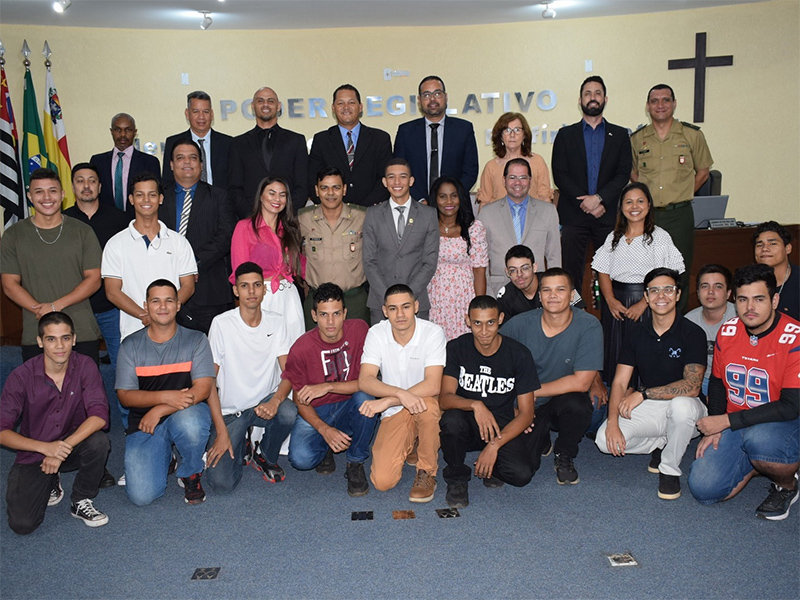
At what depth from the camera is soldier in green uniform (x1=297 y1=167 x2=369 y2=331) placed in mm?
4418

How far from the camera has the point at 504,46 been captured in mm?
Result: 8062

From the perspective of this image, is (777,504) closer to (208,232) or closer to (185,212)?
(208,232)

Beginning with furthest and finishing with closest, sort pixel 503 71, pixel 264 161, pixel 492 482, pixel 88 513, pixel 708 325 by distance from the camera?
pixel 503 71
pixel 264 161
pixel 708 325
pixel 492 482
pixel 88 513

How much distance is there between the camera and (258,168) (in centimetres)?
473

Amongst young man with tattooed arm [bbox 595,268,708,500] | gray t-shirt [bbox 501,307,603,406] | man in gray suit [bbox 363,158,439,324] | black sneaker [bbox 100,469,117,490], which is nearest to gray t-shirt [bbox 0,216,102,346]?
black sneaker [bbox 100,469,117,490]

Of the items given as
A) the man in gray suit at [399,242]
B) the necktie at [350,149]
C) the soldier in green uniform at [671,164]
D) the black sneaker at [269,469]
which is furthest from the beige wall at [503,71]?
the black sneaker at [269,469]

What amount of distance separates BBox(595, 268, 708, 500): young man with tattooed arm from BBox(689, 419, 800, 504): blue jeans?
25 cm

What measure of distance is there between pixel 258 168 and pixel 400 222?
3.63ft

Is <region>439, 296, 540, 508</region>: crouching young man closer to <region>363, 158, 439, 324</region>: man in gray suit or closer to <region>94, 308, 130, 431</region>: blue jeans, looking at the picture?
<region>363, 158, 439, 324</region>: man in gray suit

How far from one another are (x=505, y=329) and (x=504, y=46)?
5.15 m

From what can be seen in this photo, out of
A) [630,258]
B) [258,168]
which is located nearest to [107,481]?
[258,168]

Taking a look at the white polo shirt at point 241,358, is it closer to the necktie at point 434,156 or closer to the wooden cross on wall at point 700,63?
the necktie at point 434,156

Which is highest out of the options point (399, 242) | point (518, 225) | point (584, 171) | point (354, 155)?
point (354, 155)

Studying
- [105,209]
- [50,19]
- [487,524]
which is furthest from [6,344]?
[487,524]
